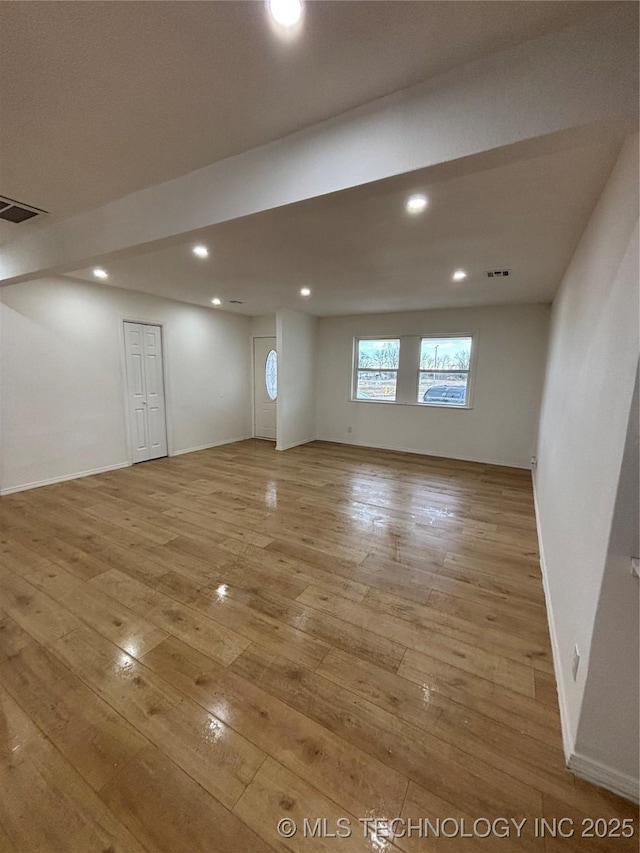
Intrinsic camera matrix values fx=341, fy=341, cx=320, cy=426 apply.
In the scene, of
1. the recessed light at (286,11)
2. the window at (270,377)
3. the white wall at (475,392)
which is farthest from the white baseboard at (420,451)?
the recessed light at (286,11)

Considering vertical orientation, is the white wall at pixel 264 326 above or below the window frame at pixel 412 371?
above

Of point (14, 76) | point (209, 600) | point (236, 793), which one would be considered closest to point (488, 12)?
point (14, 76)

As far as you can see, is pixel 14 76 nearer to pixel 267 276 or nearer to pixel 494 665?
pixel 267 276

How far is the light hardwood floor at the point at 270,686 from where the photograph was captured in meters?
1.15

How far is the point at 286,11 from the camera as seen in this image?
1.05 meters

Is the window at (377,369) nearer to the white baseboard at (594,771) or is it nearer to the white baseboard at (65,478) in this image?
the white baseboard at (65,478)

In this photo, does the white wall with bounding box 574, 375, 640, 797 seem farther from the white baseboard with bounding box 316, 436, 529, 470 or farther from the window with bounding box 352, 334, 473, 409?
the window with bounding box 352, 334, 473, 409

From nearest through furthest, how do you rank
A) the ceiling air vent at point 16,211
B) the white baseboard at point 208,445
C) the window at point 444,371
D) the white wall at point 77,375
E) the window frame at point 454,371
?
the ceiling air vent at point 16,211 → the white wall at point 77,375 → the window frame at point 454,371 → the window at point 444,371 → the white baseboard at point 208,445

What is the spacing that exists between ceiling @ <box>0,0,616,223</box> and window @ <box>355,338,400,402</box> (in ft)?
15.8

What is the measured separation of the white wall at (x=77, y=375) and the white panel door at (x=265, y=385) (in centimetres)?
112

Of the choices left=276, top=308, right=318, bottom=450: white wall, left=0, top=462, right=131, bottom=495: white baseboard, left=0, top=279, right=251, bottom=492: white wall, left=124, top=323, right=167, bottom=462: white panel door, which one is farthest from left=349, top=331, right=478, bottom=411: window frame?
left=0, top=462, right=131, bottom=495: white baseboard

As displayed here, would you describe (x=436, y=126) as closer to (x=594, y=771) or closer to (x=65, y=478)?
(x=594, y=771)

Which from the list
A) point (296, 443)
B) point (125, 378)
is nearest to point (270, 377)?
point (296, 443)

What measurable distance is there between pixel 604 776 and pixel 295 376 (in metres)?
5.70
